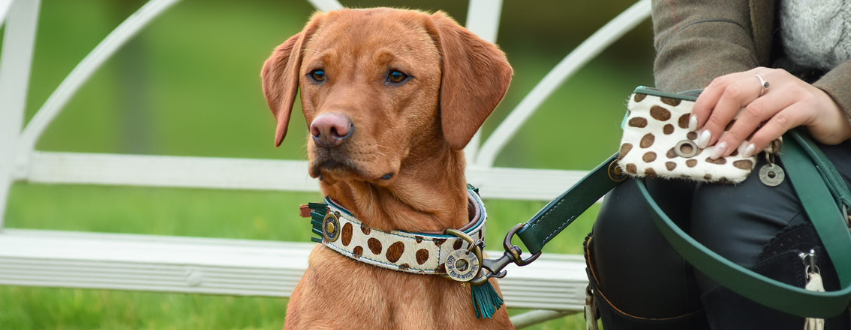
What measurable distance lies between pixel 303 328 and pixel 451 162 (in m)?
0.56

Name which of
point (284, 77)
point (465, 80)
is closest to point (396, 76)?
point (465, 80)

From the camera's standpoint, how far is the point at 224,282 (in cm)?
249

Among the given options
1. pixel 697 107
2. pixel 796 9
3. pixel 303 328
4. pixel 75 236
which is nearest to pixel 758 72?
pixel 697 107

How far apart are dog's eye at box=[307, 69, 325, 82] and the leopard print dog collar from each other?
0.31 m

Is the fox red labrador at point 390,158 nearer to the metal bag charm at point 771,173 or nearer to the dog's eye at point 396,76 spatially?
the dog's eye at point 396,76

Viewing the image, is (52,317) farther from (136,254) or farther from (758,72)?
(758,72)

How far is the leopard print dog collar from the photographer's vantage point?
1.96 metres

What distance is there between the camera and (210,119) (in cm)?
706

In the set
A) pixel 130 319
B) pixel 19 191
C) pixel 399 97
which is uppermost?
pixel 399 97

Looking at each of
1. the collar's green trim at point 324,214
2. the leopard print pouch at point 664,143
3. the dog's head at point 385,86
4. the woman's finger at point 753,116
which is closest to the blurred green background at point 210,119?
the collar's green trim at point 324,214

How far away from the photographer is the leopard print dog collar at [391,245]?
1.96 m

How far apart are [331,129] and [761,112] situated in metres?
0.89

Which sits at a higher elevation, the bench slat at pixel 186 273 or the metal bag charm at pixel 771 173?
the metal bag charm at pixel 771 173

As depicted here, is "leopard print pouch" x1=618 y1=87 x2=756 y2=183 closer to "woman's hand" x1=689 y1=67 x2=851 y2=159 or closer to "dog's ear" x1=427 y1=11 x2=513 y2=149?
"woman's hand" x1=689 y1=67 x2=851 y2=159
